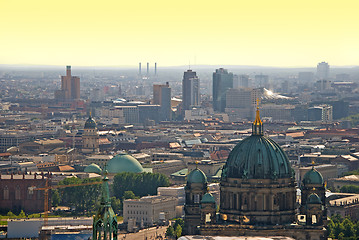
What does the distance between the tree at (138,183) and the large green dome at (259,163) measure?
5478 cm

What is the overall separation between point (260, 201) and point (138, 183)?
191 feet

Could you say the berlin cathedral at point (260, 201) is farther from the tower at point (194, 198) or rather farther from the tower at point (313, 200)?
the tower at point (194, 198)

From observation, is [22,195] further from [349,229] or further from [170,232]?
[349,229]

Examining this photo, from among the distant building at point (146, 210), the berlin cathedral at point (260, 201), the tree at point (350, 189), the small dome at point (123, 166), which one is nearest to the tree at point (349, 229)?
the berlin cathedral at point (260, 201)

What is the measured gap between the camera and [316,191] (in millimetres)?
89062

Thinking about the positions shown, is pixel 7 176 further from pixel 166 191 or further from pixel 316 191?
pixel 316 191

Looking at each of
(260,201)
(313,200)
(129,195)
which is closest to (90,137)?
(129,195)

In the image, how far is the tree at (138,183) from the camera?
141m

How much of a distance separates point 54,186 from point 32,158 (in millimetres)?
39383

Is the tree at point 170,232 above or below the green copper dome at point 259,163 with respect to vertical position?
below

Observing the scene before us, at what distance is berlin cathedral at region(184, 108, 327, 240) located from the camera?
85000mm

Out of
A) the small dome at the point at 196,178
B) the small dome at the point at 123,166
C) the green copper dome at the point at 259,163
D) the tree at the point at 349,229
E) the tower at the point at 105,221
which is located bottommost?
the small dome at the point at 123,166

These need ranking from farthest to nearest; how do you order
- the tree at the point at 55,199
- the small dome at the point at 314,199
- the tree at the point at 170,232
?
the tree at the point at 55,199, the tree at the point at 170,232, the small dome at the point at 314,199

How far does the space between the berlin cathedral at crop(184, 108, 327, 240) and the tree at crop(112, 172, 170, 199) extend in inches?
2130
